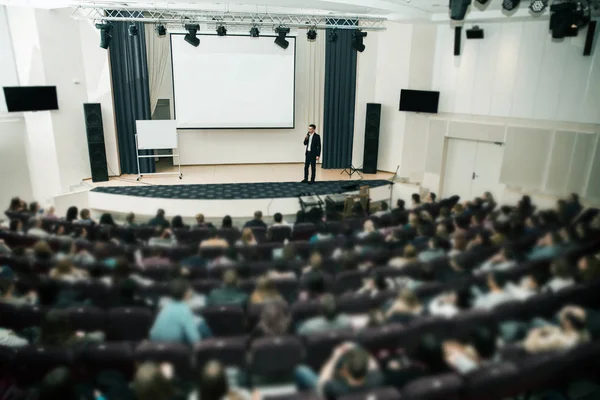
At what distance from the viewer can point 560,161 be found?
862cm

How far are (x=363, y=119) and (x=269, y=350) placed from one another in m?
10.1

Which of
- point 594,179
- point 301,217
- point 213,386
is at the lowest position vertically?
point 301,217

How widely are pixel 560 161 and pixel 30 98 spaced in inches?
474

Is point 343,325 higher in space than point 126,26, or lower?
lower

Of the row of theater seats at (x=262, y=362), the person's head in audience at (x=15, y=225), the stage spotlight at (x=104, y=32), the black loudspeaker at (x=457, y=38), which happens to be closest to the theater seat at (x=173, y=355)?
the row of theater seats at (x=262, y=362)

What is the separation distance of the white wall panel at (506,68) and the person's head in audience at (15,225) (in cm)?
Result: 1057

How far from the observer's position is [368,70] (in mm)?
12031

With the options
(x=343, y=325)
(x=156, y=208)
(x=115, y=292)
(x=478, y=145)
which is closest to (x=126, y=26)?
(x=156, y=208)

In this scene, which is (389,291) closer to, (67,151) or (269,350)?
(269,350)

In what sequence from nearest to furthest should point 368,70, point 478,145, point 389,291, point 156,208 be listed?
point 389,291
point 156,208
point 478,145
point 368,70

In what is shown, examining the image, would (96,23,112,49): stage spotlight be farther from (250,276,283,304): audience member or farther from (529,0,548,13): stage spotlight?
(529,0,548,13): stage spotlight

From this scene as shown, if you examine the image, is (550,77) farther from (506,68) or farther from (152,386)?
(152,386)

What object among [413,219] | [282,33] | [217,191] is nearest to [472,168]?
[413,219]

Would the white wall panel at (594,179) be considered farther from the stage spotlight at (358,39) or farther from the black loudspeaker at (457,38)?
the stage spotlight at (358,39)
